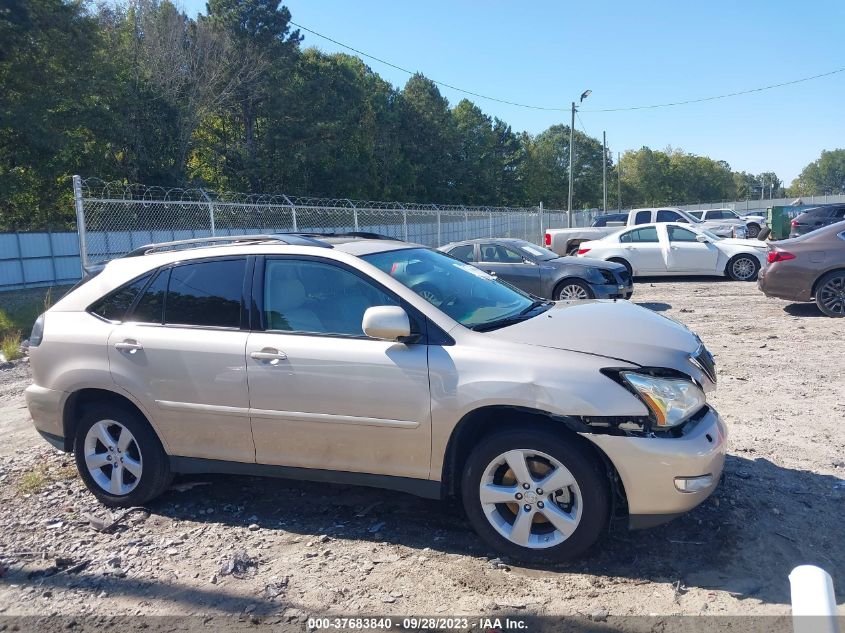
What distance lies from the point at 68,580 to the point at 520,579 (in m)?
2.47

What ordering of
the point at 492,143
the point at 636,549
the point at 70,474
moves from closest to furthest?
1. the point at 636,549
2. the point at 70,474
3. the point at 492,143

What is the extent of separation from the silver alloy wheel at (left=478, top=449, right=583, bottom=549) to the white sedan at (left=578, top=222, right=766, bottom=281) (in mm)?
13058

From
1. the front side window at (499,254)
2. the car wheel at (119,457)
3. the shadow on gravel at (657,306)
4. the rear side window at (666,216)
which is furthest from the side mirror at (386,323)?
the rear side window at (666,216)

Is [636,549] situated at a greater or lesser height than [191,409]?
lesser

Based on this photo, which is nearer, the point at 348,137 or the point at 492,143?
the point at 348,137

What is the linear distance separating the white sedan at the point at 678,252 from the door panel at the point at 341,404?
1295cm

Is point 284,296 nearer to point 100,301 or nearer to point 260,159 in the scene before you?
point 100,301

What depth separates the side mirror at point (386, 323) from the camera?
369 centimetres

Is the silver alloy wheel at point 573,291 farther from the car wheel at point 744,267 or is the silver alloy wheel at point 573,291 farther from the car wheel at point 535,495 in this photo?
the car wheel at point 535,495

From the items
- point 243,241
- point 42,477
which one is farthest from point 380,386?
point 42,477

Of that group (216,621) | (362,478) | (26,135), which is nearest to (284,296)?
(362,478)

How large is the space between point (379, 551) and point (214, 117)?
4041 centimetres

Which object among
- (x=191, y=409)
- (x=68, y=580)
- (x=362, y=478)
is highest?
(x=191, y=409)

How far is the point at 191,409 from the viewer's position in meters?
4.29
